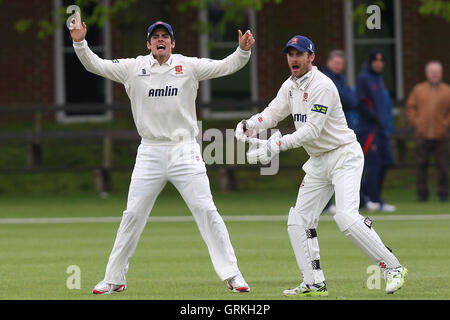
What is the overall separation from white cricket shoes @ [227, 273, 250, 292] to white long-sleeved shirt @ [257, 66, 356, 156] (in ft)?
3.84

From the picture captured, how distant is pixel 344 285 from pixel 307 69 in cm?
187

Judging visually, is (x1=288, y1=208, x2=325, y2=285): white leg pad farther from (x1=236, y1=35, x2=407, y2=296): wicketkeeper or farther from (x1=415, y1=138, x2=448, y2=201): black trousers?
(x1=415, y1=138, x2=448, y2=201): black trousers

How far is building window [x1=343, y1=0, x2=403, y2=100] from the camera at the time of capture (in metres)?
25.3

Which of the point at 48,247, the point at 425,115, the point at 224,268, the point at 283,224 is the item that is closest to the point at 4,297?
the point at 224,268

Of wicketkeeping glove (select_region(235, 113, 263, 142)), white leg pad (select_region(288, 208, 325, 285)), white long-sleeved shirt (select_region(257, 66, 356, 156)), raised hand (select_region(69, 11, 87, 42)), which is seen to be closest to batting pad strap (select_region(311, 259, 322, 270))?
white leg pad (select_region(288, 208, 325, 285))

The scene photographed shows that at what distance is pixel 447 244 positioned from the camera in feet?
42.0

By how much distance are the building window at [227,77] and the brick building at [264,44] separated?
Result: 0.02 meters

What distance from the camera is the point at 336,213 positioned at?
9.08 m

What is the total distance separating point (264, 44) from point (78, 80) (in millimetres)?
4248

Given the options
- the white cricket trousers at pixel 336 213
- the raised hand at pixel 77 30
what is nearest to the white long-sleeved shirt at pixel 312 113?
the white cricket trousers at pixel 336 213

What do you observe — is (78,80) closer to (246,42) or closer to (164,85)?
(164,85)

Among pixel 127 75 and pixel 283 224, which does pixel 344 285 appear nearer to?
pixel 127 75

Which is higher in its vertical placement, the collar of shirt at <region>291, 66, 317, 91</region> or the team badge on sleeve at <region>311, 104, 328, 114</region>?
the collar of shirt at <region>291, 66, 317, 91</region>

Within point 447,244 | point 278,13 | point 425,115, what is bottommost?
point 447,244
